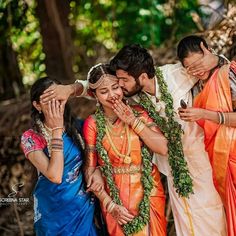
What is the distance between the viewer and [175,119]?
3.23m

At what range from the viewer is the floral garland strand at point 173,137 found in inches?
126

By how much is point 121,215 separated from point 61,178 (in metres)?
0.41

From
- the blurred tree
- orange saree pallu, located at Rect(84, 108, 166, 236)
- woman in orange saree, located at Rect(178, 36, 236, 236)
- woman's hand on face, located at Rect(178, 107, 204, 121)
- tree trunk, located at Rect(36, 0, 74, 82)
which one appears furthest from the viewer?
the blurred tree

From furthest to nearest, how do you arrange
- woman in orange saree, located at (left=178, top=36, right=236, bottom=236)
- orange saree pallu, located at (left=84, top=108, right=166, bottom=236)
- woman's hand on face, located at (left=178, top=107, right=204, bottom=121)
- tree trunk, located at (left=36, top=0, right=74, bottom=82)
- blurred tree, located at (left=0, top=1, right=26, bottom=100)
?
blurred tree, located at (left=0, top=1, right=26, bottom=100)
tree trunk, located at (left=36, top=0, right=74, bottom=82)
orange saree pallu, located at (left=84, top=108, right=166, bottom=236)
woman in orange saree, located at (left=178, top=36, right=236, bottom=236)
woman's hand on face, located at (left=178, top=107, right=204, bottom=121)

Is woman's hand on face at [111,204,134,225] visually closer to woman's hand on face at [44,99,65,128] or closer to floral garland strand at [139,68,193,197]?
floral garland strand at [139,68,193,197]

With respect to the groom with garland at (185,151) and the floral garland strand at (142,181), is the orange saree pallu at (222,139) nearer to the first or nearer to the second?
the groom with garland at (185,151)

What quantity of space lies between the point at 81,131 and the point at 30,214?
1.99 meters

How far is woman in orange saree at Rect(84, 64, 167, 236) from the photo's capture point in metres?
3.13

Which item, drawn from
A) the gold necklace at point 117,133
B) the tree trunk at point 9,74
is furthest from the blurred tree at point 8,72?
the gold necklace at point 117,133

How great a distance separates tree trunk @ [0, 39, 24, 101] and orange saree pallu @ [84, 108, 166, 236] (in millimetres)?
3280

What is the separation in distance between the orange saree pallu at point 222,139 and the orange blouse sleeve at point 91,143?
63 cm

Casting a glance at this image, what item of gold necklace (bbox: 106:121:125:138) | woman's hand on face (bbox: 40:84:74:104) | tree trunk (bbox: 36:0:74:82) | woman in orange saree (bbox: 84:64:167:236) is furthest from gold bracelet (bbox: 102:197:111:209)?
tree trunk (bbox: 36:0:74:82)

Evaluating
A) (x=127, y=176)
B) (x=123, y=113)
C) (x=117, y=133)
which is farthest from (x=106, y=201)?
(x=123, y=113)

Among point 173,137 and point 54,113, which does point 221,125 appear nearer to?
point 173,137
